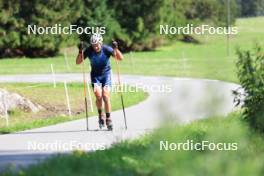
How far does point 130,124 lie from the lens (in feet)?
46.8

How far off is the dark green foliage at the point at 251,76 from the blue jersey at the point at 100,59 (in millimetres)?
3169

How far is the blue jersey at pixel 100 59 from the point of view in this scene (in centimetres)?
1298

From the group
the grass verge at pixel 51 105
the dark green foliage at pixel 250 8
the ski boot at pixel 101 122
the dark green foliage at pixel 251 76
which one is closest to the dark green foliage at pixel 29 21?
the grass verge at pixel 51 105

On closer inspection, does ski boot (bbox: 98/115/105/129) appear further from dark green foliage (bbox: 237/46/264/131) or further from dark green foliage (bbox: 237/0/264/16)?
dark green foliage (bbox: 237/0/264/16)

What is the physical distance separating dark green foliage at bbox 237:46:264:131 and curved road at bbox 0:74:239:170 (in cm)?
54

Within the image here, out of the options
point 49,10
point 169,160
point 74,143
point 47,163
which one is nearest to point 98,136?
point 74,143

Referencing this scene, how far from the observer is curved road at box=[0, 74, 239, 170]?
3.59 metres

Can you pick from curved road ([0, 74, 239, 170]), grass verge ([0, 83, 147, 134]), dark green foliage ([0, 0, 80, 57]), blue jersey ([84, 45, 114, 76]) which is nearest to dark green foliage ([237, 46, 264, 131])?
curved road ([0, 74, 239, 170])

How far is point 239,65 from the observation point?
1073cm

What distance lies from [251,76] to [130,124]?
4312 millimetres

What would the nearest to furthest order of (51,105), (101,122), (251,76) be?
(251,76) → (101,122) → (51,105)

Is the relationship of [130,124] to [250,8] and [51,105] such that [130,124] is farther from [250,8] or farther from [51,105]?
[250,8]

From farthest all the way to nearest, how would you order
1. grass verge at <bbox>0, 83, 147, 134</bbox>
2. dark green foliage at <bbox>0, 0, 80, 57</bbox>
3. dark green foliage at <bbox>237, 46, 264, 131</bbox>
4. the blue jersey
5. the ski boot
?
dark green foliage at <bbox>0, 0, 80, 57</bbox>, grass verge at <bbox>0, 83, 147, 134</bbox>, the ski boot, the blue jersey, dark green foliage at <bbox>237, 46, 264, 131</bbox>

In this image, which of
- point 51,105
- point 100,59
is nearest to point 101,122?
point 100,59
